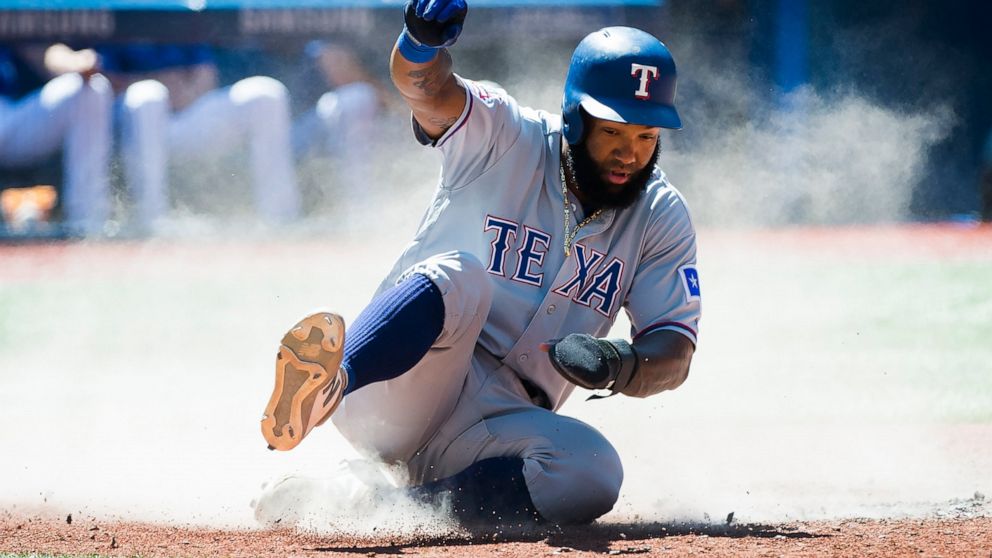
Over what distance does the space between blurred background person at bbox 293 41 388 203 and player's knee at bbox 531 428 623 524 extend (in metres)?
9.35

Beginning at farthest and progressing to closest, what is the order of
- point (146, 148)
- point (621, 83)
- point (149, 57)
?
point (149, 57) < point (146, 148) < point (621, 83)

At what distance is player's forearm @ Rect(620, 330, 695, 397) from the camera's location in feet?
12.2

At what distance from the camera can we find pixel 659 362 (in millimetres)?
3811

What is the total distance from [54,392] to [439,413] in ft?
11.5

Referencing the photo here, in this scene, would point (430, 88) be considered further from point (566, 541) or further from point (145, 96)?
point (145, 96)

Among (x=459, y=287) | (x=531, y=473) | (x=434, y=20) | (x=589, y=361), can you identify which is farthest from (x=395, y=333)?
(x=434, y=20)

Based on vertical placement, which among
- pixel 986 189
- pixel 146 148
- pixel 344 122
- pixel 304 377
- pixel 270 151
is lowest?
pixel 304 377

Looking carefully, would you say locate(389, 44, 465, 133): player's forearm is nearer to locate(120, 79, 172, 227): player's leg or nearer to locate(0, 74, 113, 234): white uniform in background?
locate(120, 79, 172, 227): player's leg

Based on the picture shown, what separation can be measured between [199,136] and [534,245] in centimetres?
970

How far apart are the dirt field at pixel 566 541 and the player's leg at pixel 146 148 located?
9.03 metres

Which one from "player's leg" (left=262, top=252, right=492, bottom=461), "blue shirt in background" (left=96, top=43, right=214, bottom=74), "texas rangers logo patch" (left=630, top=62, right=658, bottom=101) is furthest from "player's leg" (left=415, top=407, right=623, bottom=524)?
"blue shirt in background" (left=96, top=43, right=214, bottom=74)

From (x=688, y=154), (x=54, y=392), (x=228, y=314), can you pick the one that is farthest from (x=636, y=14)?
(x=54, y=392)

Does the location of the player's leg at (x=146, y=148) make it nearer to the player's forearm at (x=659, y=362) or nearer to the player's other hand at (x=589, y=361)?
the player's forearm at (x=659, y=362)

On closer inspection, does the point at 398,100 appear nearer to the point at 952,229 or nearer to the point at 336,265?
the point at 336,265
